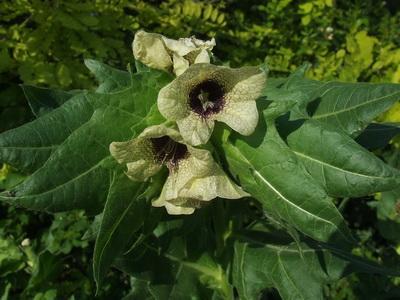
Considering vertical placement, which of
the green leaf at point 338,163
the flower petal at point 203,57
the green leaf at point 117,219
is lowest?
the green leaf at point 117,219

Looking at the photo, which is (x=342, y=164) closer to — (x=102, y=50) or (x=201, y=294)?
(x=201, y=294)

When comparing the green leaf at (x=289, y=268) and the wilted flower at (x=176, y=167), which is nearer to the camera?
the wilted flower at (x=176, y=167)

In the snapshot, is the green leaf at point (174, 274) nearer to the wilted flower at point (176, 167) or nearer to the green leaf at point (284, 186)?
the wilted flower at point (176, 167)

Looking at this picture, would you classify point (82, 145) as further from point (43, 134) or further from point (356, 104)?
point (356, 104)

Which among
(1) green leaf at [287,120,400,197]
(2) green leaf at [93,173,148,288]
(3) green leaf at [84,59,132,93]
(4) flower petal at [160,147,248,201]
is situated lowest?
(2) green leaf at [93,173,148,288]

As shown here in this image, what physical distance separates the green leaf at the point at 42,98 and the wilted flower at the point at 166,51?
1.07ft

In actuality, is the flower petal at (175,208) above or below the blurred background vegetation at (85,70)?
above

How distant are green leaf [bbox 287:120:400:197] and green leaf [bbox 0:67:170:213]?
354mm

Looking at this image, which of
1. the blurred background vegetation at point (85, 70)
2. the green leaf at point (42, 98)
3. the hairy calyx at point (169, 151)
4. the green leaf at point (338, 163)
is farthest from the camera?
the blurred background vegetation at point (85, 70)


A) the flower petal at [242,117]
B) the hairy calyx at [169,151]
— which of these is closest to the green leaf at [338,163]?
the flower petal at [242,117]

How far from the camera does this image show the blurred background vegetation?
2457 millimetres

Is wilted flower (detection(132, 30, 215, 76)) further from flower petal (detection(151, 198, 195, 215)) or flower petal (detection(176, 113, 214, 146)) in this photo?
flower petal (detection(151, 198, 195, 215))

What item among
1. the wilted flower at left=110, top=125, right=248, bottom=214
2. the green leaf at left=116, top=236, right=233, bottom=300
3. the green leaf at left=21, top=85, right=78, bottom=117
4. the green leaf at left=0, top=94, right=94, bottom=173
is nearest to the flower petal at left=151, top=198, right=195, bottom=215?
→ the wilted flower at left=110, top=125, right=248, bottom=214

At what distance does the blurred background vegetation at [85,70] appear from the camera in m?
2.46
